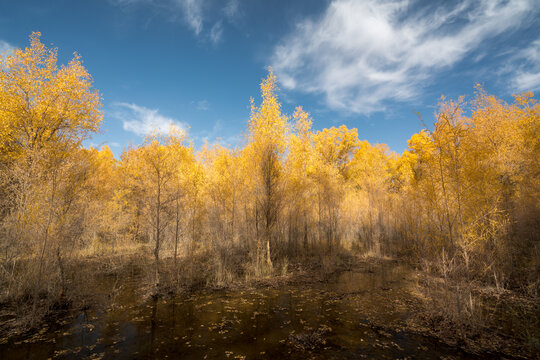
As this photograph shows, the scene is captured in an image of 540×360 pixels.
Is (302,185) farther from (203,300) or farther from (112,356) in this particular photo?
(112,356)

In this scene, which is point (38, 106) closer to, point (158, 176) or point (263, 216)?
point (158, 176)

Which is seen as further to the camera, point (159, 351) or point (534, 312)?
point (534, 312)

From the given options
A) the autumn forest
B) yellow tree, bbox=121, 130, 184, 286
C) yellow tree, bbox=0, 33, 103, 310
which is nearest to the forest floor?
the autumn forest

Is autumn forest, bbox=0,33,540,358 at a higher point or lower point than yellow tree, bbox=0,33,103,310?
lower

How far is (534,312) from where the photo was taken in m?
6.31

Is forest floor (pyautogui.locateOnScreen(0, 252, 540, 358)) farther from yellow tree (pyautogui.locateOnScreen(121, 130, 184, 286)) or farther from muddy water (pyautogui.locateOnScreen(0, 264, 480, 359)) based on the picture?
yellow tree (pyautogui.locateOnScreen(121, 130, 184, 286))

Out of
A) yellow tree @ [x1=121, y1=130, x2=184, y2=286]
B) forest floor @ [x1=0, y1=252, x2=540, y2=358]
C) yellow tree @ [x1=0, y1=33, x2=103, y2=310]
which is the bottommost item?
forest floor @ [x1=0, y1=252, x2=540, y2=358]

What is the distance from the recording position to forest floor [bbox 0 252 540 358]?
500cm

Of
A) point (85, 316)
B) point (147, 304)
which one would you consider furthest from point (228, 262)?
point (85, 316)

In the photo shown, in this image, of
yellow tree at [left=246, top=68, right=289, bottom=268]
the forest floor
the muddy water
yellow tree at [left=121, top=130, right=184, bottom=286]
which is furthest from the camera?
yellow tree at [left=246, top=68, right=289, bottom=268]

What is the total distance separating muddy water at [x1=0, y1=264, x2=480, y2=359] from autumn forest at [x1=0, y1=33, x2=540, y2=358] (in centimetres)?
29

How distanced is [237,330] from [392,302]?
5030 millimetres

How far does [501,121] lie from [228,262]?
17112 millimetres

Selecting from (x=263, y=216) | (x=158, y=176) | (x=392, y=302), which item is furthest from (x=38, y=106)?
(x=392, y=302)
